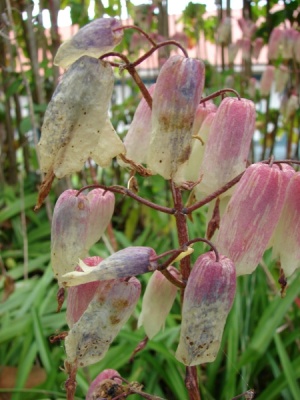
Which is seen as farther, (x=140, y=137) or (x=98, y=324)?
A: (x=140, y=137)

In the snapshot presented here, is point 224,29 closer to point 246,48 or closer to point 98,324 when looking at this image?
point 246,48

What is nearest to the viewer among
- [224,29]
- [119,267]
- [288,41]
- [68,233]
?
[119,267]

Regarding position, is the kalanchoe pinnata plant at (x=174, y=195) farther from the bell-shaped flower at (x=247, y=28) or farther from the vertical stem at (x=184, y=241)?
the bell-shaped flower at (x=247, y=28)

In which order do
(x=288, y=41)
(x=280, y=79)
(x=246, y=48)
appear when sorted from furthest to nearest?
(x=246, y=48) < (x=280, y=79) < (x=288, y=41)

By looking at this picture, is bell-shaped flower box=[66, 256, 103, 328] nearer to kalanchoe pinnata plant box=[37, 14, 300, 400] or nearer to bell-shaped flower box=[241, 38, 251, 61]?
kalanchoe pinnata plant box=[37, 14, 300, 400]

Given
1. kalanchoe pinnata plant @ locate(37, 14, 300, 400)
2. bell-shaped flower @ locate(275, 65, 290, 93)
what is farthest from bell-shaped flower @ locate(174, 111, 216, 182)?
bell-shaped flower @ locate(275, 65, 290, 93)

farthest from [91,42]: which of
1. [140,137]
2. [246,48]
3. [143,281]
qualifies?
[246,48]

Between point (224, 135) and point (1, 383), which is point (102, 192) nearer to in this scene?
point (224, 135)
